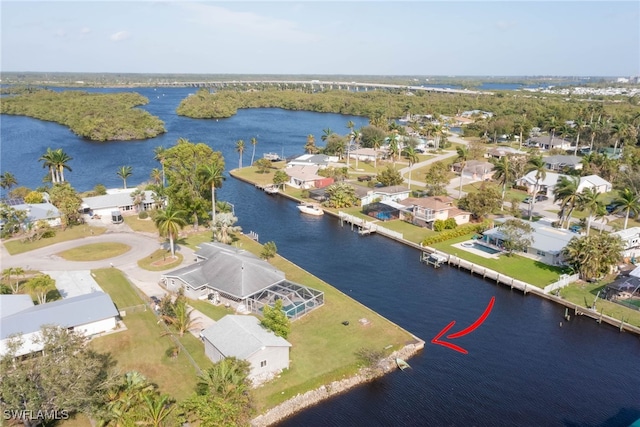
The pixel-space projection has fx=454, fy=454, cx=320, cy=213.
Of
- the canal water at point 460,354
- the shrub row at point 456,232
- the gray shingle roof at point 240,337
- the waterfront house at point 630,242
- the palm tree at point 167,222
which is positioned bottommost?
the canal water at point 460,354

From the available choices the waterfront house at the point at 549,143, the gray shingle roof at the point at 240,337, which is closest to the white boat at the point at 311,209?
the gray shingle roof at the point at 240,337

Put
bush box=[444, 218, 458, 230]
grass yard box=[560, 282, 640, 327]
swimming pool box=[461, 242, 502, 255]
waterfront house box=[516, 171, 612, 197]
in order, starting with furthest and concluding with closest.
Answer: waterfront house box=[516, 171, 612, 197] → bush box=[444, 218, 458, 230] → swimming pool box=[461, 242, 502, 255] → grass yard box=[560, 282, 640, 327]

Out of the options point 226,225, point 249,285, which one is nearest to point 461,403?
point 249,285

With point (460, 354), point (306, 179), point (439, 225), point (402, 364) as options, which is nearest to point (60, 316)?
point (402, 364)

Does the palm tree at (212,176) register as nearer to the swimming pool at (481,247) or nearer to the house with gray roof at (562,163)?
the swimming pool at (481,247)

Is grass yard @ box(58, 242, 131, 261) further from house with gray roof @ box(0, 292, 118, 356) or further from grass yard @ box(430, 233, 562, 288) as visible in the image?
grass yard @ box(430, 233, 562, 288)

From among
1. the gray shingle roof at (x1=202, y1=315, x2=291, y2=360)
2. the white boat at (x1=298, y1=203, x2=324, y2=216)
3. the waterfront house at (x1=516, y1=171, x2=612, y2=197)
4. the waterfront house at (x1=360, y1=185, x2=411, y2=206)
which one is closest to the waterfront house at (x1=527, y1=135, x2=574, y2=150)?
the waterfront house at (x1=516, y1=171, x2=612, y2=197)

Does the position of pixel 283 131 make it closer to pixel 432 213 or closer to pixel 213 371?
pixel 432 213
